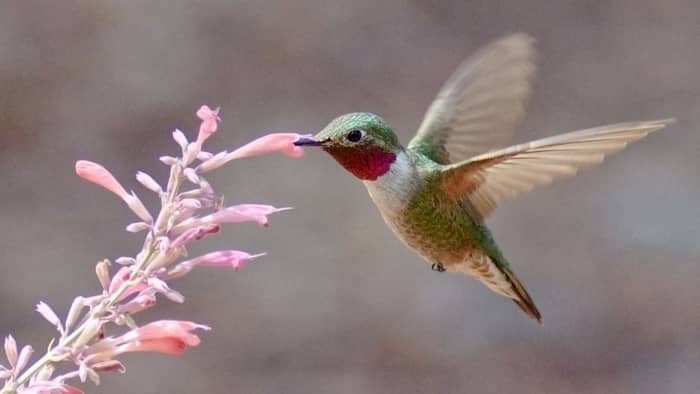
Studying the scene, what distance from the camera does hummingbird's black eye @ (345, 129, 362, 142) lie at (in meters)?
1.48

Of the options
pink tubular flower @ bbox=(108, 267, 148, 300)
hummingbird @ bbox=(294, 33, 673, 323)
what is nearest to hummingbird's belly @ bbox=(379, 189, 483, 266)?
hummingbird @ bbox=(294, 33, 673, 323)

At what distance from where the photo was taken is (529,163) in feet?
5.04

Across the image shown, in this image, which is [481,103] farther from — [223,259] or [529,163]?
[223,259]

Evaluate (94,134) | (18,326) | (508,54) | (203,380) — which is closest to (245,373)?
(203,380)

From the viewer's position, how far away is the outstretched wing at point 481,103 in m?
1.76

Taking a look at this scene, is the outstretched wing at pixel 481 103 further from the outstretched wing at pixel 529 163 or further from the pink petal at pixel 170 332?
the pink petal at pixel 170 332

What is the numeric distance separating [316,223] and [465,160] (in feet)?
8.13

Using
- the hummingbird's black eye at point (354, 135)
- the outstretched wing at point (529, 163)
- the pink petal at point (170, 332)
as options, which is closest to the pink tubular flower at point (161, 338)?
the pink petal at point (170, 332)

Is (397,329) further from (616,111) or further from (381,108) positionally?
(616,111)

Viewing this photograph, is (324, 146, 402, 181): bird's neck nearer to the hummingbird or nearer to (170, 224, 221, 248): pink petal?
the hummingbird

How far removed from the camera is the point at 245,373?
396 centimetres

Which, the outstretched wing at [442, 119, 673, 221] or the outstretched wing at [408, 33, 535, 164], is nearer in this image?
the outstretched wing at [442, 119, 673, 221]

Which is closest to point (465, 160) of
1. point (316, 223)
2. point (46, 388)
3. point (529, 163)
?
point (529, 163)

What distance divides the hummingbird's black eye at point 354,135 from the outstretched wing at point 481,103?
0.39m
